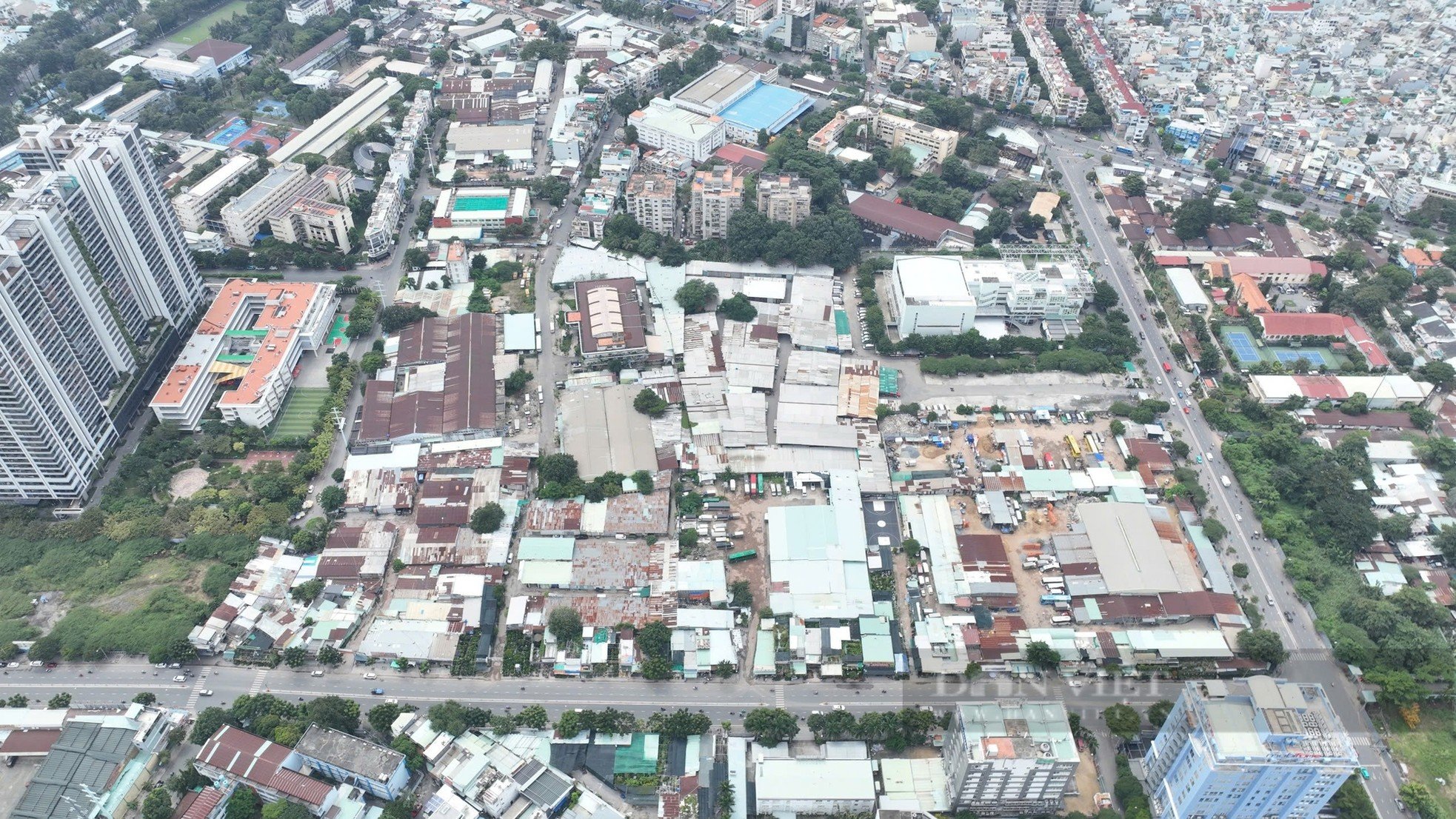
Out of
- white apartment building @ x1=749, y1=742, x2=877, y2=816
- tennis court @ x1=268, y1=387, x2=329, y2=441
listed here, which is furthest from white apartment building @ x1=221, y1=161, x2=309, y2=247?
white apartment building @ x1=749, y1=742, x2=877, y2=816

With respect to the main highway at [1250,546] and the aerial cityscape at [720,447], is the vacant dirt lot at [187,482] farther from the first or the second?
the main highway at [1250,546]

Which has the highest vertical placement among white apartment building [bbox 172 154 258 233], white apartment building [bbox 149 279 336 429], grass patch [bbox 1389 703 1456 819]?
white apartment building [bbox 172 154 258 233]

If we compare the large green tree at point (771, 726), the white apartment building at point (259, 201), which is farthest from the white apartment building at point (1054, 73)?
the large green tree at point (771, 726)

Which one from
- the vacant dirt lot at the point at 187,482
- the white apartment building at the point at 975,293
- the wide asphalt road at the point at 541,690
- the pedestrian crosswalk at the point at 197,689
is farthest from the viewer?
the white apartment building at the point at 975,293

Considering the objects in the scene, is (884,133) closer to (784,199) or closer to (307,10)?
(784,199)

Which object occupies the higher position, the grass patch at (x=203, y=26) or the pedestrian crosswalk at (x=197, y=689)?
the grass patch at (x=203, y=26)

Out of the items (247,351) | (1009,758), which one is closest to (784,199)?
(247,351)

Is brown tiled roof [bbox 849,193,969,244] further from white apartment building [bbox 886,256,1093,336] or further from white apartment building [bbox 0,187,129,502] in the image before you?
white apartment building [bbox 0,187,129,502]
